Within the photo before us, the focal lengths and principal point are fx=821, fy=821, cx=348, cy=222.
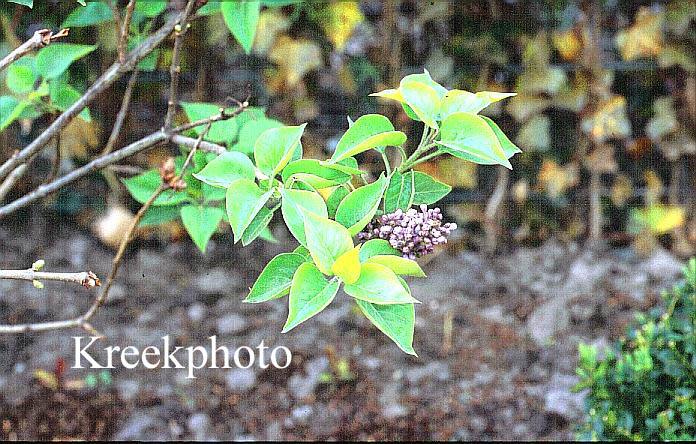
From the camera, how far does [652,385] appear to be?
148 centimetres

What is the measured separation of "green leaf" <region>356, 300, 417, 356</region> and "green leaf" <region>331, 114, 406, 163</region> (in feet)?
0.50

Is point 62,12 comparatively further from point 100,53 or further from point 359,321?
point 359,321

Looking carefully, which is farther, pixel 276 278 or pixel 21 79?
pixel 21 79

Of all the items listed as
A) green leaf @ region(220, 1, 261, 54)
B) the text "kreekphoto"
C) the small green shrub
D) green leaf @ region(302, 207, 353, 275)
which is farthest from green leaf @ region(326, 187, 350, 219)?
the text "kreekphoto"

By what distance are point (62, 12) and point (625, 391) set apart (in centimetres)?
174

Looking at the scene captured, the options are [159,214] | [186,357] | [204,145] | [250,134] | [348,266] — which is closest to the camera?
[348,266]

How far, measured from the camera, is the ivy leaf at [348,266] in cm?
74

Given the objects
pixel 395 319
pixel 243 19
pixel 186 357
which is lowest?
pixel 186 357

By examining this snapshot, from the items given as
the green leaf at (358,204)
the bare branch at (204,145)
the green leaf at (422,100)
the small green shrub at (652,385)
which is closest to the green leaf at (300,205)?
the green leaf at (358,204)

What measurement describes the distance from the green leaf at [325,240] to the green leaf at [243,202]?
0.29 feet

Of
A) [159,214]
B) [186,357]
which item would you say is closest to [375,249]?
[159,214]

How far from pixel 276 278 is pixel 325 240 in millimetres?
93

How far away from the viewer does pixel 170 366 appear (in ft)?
7.20

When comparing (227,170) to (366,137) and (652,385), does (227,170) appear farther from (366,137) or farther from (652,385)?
(652,385)
